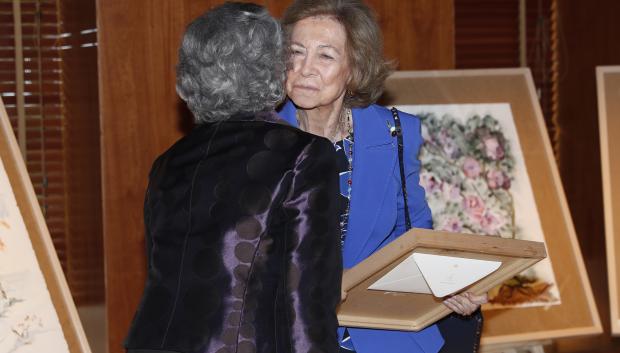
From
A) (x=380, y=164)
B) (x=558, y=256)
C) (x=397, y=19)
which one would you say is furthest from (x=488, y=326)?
(x=380, y=164)

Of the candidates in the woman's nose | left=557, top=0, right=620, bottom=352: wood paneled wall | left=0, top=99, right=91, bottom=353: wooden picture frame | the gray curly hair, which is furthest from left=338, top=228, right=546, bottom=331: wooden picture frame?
left=557, top=0, right=620, bottom=352: wood paneled wall

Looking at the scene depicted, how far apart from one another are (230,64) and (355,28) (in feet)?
2.53

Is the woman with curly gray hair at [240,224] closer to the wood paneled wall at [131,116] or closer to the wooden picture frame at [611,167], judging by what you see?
the wood paneled wall at [131,116]

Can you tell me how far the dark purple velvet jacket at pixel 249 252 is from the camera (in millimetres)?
2125

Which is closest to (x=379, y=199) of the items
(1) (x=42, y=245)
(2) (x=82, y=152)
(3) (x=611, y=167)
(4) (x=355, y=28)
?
(4) (x=355, y=28)

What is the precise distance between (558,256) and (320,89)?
219 centimetres

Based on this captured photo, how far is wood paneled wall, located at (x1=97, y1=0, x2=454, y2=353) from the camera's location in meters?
4.41

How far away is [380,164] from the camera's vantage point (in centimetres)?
287

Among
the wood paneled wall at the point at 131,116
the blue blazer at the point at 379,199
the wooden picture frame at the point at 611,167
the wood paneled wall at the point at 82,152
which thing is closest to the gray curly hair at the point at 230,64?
the blue blazer at the point at 379,199

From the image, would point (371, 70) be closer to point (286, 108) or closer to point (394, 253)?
point (286, 108)

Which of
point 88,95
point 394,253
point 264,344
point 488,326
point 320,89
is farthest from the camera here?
point 88,95

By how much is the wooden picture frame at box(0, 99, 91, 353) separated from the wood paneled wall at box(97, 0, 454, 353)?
113 centimetres

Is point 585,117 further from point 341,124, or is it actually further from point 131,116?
point 341,124

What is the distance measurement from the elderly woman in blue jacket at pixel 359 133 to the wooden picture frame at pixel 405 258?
67 mm
